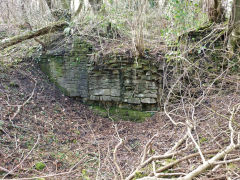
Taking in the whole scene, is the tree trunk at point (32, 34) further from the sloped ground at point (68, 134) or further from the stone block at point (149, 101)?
the stone block at point (149, 101)

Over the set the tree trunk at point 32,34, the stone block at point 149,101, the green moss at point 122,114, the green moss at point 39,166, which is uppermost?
the tree trunk at point 32,34

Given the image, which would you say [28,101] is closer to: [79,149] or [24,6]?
[79,149]

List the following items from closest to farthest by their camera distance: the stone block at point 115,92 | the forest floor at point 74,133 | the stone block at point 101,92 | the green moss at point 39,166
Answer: the forest floor at point 74,133 < the green moss at point 39,166 < the stone block at point 115,92 < the stone block at point 101,92

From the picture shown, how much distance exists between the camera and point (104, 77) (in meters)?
6.43

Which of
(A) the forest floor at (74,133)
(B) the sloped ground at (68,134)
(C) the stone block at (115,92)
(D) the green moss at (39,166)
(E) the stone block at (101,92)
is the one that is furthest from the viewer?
(E) the stone block at (101,92)

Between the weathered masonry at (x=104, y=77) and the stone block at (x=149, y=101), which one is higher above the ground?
the weathered masonry at (x=104, y=77)

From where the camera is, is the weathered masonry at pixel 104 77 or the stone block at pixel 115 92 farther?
the stone block at pixel 115 92

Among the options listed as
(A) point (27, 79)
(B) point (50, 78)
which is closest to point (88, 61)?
(B) point (50, 78)

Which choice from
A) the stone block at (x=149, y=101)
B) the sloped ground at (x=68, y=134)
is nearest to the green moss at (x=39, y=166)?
the sloped ground at (x=68, y=134)

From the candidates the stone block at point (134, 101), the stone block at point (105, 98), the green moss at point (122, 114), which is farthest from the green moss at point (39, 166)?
the stone block at point (134, 101)

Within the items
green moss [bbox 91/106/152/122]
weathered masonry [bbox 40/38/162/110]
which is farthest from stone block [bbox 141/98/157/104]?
green moss [bbox 91/106/152/122]

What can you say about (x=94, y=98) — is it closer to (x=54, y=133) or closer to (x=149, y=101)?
(x=149, y=101)

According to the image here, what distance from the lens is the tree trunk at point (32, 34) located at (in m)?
6.25

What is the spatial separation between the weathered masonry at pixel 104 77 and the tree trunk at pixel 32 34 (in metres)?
0.71
